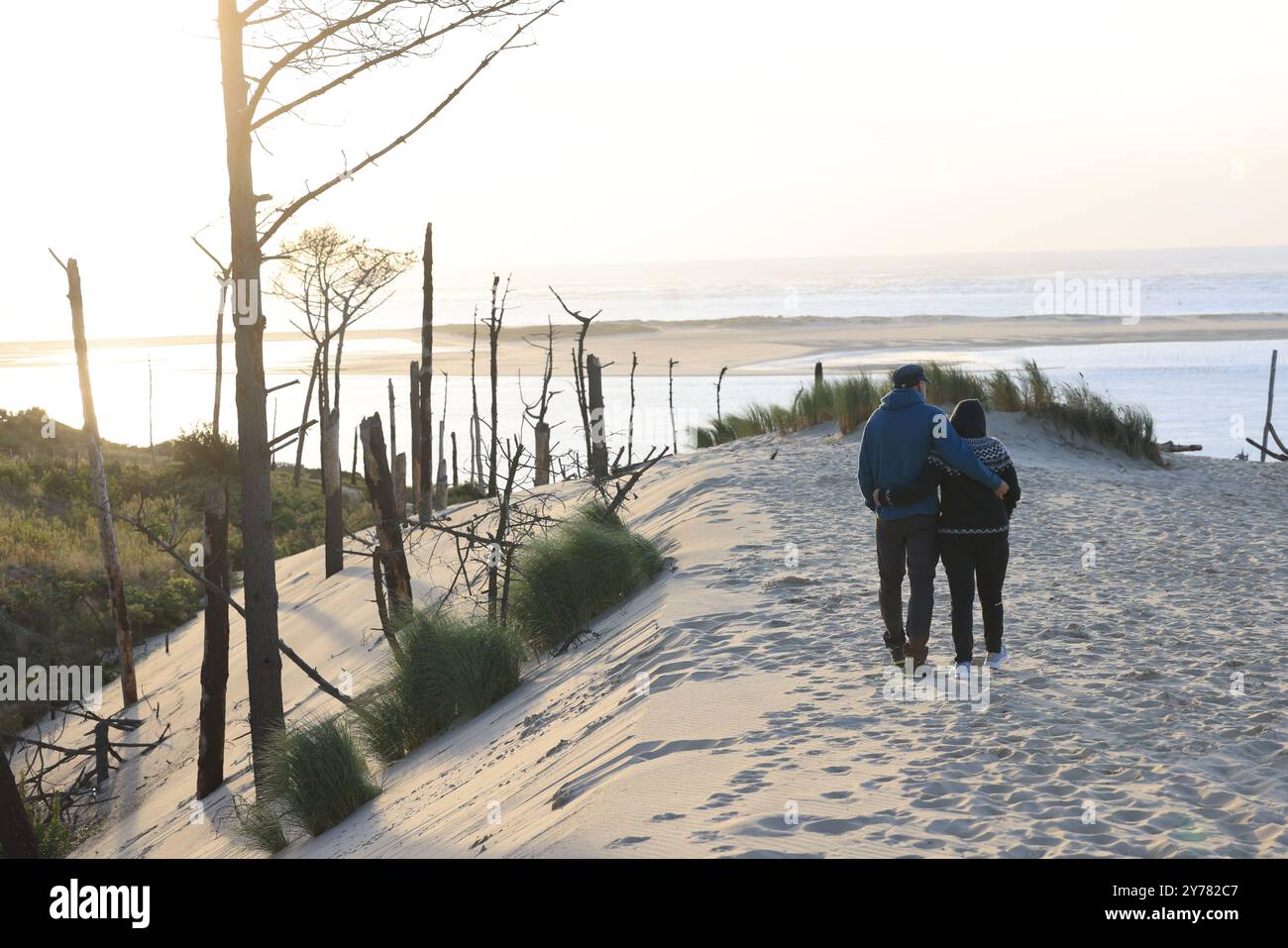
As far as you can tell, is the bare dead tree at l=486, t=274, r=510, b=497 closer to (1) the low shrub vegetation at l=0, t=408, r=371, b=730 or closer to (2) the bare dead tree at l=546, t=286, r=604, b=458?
(2) the bare dead tree at l=546, t=286, r=604, b=458

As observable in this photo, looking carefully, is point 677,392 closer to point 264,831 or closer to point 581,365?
point 581,365

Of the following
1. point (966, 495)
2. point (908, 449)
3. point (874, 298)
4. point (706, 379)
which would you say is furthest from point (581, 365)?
point (874, 298)

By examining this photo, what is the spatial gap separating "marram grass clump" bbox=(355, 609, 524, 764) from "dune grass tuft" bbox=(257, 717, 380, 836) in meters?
0.91

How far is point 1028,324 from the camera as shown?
80250 millimetres

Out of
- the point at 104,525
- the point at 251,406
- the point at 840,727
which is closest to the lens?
the point at 840,727

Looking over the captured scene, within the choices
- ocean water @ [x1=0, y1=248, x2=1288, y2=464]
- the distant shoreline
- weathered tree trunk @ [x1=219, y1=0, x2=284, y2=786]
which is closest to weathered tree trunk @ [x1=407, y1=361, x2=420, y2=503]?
ocean water @ [x1=0, y1=248, x2=1288, y2=464]

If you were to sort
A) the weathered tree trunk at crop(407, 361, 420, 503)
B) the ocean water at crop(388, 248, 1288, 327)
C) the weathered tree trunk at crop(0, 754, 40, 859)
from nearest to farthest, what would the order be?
the weathered tree trunk at crop(0, 754, 40, 859) → the weathered tree trunk at crop(407, 361, 420, 503) → the ocean water at crop(388, 248, 1288, 327)

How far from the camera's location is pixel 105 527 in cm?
1711

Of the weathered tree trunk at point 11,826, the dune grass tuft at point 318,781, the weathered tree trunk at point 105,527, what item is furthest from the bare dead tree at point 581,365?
the weathered tree trunk at point 105,527

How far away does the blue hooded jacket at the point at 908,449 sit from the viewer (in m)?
6.74

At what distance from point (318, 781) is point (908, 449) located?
440cm

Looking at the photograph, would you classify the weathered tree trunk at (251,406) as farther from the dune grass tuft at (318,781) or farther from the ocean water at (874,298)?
the ocean water at (874,298)

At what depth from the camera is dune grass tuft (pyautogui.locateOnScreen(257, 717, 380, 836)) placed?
7.75m

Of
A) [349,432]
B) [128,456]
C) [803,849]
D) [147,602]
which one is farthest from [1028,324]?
[803,849]
